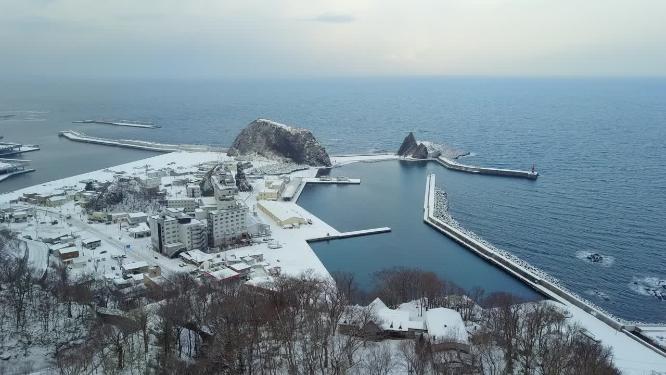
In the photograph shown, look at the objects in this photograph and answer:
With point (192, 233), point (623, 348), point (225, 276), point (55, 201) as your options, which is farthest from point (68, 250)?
point (623, 348)

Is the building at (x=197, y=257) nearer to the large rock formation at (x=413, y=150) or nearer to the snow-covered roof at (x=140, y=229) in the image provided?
the snow-covered roof at (x=140, y=229)

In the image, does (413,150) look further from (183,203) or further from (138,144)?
(138,144)

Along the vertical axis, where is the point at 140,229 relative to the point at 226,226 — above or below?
below

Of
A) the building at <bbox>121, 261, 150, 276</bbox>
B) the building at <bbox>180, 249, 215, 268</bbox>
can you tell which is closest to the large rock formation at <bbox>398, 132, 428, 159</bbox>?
the building at <bbox>180, 249, 215, 268</bbox>

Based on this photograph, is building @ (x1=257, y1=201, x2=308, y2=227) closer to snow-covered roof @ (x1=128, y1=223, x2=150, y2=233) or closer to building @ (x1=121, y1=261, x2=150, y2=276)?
snow-covered roof @ (x1=128, y1=223, x2=150, y2=233)

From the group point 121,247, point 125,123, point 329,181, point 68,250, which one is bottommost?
point 121,247

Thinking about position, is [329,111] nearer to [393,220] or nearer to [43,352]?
[393,220]

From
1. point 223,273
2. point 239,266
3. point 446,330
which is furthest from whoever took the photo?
point 239,266
